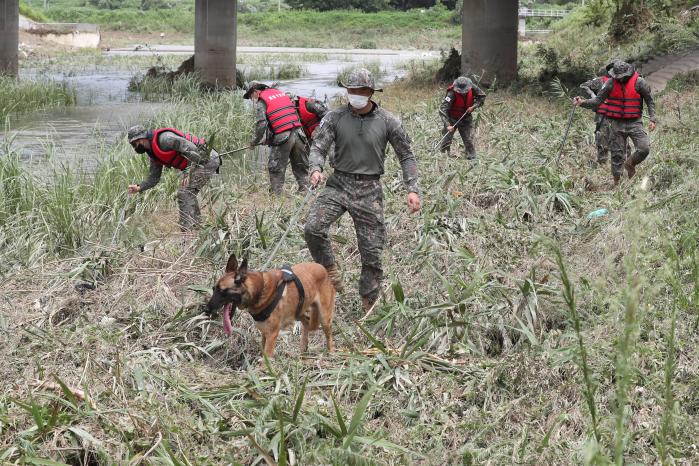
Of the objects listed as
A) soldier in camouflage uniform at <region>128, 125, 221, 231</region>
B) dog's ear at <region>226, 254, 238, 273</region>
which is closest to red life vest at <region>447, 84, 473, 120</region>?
soldier in camouflage uniform at <region>128, 125, 221, 231</region>

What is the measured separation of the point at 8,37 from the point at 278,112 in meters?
19.0

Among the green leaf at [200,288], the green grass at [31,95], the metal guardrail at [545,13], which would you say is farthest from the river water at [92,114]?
the metal guardrail at [545,13]

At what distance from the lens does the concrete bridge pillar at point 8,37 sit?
27734 mm

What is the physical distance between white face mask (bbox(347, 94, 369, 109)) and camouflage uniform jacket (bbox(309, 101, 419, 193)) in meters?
0.12

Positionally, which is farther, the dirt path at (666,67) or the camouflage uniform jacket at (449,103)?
the dirt path at (666,67)

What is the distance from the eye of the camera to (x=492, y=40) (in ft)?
79.9

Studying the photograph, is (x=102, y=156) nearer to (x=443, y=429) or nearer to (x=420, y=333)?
(x=420, y=333)

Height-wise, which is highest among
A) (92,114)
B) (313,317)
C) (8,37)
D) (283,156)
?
(8,37)

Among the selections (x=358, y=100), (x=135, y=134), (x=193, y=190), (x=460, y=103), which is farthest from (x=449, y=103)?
(x=358, y=100)

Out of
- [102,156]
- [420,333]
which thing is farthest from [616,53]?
[420,333]

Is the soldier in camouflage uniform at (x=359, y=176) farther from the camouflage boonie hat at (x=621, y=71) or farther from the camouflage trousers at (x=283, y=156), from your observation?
the camouflage boonie hat at (x=621, y=71)

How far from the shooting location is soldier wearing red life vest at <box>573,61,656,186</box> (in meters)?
11.3

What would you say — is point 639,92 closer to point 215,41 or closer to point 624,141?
point 624,141

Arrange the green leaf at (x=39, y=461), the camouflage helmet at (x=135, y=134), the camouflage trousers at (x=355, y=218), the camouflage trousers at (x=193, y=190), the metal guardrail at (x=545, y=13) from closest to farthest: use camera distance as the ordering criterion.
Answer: the green leaf at (x=39, y=461), the camouflage trousers at (x=355, y=218), the camouflage helmet at (x=135, y=134), the camouflage trousers at (x=193, y=190), the metal guardrail at (x=545, y=13)
